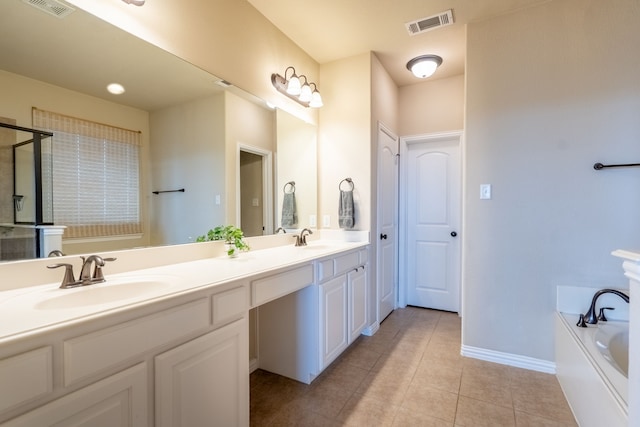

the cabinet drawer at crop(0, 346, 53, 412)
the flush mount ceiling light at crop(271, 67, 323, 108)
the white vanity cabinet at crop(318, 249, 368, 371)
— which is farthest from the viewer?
the flush mount ceiling light at crop(271, 67, 323, 108)

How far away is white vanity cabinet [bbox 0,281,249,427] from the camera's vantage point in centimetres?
74

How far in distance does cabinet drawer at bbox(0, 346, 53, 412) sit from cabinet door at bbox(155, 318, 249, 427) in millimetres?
296

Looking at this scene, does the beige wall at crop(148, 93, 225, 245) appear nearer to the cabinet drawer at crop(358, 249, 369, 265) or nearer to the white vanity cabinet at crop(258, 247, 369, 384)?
the white vanity cabinet at crop(258, 247, 369, 384)

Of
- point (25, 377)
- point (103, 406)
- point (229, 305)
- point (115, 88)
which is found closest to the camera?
point (25, 377)

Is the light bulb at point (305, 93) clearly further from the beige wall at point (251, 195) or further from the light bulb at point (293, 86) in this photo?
the beige wall at point (251, 195)

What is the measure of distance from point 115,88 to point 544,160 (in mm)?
2613

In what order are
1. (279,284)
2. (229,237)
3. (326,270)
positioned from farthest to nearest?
(326,270) < (229,237) < (279,284)

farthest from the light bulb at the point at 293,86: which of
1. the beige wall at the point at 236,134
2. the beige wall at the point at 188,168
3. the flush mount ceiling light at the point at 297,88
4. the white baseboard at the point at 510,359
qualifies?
the white baseboard at the point at 510,359

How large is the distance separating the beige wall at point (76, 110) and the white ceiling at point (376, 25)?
1.23m

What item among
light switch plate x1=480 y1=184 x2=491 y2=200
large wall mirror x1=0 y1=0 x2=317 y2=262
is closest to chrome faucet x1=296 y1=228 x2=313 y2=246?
large wall mirror x1=0 y1=0 x2=317 y2=262

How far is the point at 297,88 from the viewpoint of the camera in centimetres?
238

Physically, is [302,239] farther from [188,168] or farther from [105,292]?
[105,292]

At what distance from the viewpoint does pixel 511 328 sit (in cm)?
218

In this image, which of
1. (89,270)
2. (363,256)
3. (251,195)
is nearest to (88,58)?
(89,270)
